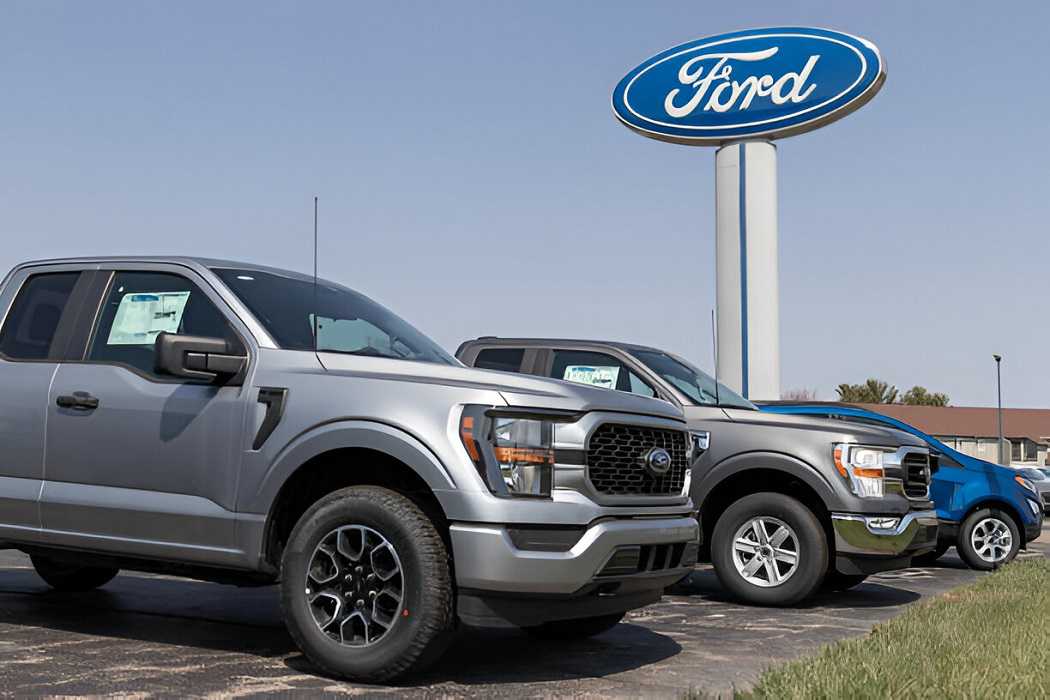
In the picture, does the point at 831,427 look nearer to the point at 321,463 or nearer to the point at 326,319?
the point at 326,319

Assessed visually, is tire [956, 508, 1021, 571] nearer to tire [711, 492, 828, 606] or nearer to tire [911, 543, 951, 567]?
tire [911, 543, 951, 567]

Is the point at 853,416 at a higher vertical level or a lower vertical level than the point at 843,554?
higher

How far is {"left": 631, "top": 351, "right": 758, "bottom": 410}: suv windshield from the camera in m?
9.81

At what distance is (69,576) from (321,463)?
361cm

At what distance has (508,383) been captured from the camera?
5602 millimetres

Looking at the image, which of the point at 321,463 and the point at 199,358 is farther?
the point at 321,463

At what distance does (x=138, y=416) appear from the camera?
6.12m

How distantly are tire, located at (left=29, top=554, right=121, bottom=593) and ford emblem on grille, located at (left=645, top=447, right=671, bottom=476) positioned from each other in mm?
4437

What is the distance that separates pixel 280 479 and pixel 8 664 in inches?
61.8

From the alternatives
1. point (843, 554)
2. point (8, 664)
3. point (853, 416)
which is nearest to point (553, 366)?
point (843, 554)

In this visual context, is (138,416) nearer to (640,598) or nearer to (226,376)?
(226,376)

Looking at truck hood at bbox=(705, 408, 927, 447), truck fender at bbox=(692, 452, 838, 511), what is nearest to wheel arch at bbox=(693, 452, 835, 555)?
truck fender at bbox=(692, 452, 838, 511)

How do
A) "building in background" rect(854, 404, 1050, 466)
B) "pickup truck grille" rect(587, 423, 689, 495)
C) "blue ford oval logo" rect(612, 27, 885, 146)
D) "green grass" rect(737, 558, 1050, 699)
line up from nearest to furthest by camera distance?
1. "green grass" rect(737, 558, 1050, 699)
2. "pickup truck grille" rect(587, 423, 689, 495)
3. "blue ford oval logo" rect(612, 27, 885, 146)
4. "building in background" rect(854, 404, 1050, 466)

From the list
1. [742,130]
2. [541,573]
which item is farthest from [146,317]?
[742,130]
